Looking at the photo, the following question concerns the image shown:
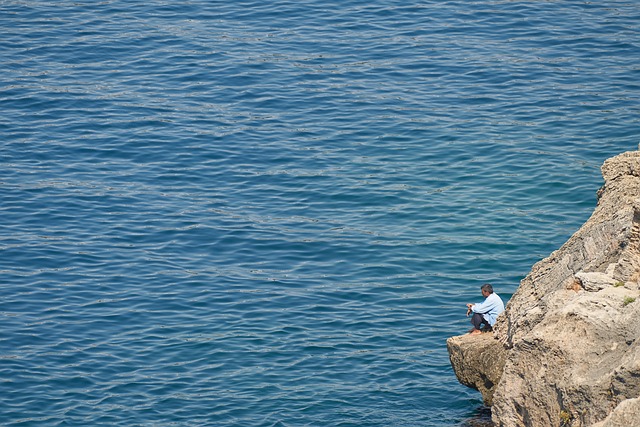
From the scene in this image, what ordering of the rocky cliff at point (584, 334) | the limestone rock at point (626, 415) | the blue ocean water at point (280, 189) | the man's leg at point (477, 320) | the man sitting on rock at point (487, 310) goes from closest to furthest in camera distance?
the limestone rock at point (626, 415) < the rocky cliff at point (584, 334) < the man sitting on rock at point (487, 310) < the man's leg at point (477, 320) < the blue ocean water at point (280, 189)

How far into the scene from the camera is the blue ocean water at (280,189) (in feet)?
79.7

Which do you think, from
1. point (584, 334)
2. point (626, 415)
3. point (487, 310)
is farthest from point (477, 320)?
point (626, 415)

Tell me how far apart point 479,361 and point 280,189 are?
1461cm

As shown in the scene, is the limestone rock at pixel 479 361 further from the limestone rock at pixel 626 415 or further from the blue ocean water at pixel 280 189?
the limestone rock at pixel 626 415

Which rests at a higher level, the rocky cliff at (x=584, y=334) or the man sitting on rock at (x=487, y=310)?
the rocky cliff at (x=584, y=334)

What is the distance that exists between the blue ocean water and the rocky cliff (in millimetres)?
Result: 4173

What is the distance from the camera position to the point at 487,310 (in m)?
22.1

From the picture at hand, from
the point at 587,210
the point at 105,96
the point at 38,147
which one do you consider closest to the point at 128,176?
the point at 38,147

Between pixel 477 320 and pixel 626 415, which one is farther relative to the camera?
pixel 477 320

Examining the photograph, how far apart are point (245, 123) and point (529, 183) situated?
36.5 ft

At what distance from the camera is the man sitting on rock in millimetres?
22078

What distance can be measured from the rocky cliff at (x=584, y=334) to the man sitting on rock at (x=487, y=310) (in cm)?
167

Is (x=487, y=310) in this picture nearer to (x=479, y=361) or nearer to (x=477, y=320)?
(x=477, y=320)

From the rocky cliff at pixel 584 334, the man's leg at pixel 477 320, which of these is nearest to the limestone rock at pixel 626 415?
the rocky cliff at pixel 584 334
